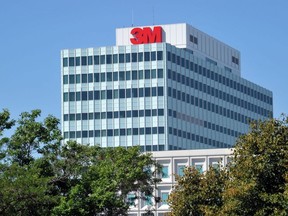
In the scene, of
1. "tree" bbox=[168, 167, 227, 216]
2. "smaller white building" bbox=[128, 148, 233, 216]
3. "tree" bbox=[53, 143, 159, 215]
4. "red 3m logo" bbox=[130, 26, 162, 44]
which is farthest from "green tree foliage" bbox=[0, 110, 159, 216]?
"red 3m logo" bbox=[130, 26, 162, 44]

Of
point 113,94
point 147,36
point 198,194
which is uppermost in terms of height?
point 147,36

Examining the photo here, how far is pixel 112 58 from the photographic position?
620ft

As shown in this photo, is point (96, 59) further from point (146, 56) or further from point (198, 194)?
point (198, 194)

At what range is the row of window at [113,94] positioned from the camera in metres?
186

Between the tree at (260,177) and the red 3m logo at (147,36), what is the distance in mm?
119882

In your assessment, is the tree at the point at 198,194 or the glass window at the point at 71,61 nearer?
the tree at the point at 198,194

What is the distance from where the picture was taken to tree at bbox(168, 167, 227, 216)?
7619cm

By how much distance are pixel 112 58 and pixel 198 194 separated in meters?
114

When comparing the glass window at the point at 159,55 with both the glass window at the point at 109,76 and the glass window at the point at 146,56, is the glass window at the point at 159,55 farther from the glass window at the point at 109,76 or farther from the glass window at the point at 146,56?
the glass window at the point at 109,76

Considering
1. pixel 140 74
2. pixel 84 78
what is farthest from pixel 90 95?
pixel 140 74

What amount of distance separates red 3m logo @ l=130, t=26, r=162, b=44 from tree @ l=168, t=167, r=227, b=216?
113608 millimetres

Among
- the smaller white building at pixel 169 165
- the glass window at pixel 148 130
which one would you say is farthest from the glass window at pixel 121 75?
the smaller white building at pixel 169 165

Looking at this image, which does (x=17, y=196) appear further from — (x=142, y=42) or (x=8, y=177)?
(x=142, y=42)

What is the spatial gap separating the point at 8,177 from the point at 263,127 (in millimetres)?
19287
